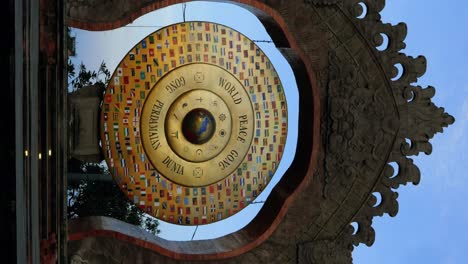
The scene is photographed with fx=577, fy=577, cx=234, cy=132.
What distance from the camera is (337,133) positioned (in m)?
7.07

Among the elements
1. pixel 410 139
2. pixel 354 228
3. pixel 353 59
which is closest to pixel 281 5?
pixel 353 59

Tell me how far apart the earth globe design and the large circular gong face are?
1 cm

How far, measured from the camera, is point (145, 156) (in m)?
7.02

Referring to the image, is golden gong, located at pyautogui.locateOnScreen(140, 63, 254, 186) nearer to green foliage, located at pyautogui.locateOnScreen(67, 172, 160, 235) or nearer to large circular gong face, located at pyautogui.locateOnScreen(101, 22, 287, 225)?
large circular gong face, located at pyautogui.locateOnScreen(101, 22, 287, 225)

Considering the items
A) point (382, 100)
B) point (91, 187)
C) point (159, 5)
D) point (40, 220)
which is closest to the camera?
point (40, 220)

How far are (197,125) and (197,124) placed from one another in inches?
0.5

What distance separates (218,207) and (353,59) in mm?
2503

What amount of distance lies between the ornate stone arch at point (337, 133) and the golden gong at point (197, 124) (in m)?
0.74

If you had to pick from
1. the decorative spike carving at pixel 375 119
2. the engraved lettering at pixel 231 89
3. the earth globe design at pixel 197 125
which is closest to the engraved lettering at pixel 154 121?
the earth globe design at pixel 197 125

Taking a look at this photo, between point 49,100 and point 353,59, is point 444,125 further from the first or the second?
point 49,100

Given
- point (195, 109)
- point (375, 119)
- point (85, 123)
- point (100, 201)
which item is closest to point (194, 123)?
point (195, 109)

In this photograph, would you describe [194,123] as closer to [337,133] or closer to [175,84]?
[175,84]

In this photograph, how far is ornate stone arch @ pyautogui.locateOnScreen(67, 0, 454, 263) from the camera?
691cm

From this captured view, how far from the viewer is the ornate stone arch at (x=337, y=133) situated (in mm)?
6911
